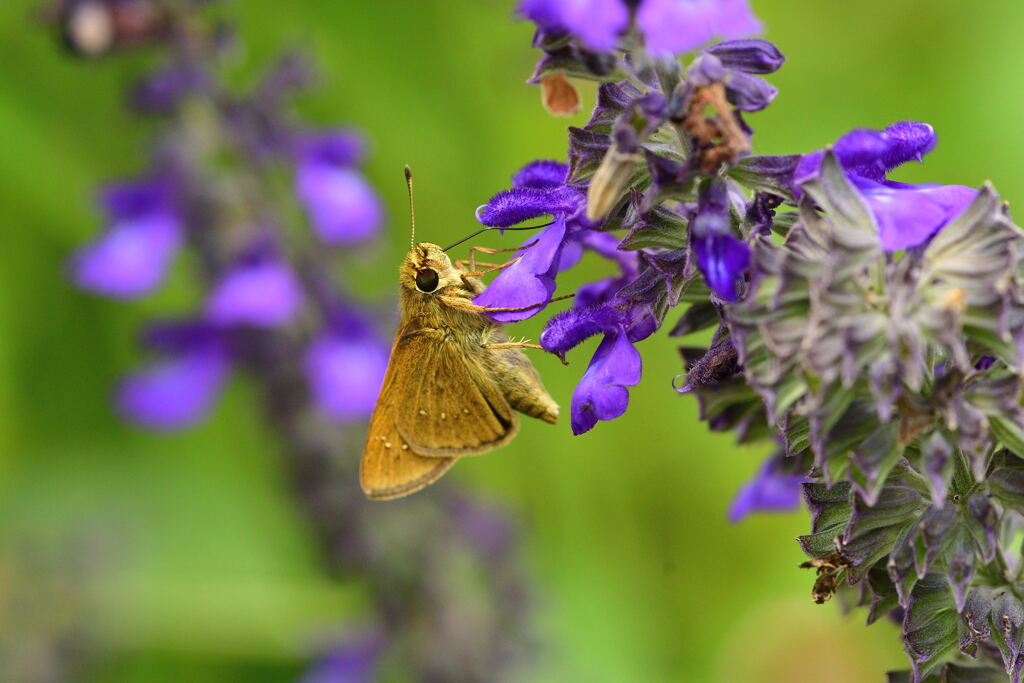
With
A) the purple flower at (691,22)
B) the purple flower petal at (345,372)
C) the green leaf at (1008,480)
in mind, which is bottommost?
the green leaf at (1008,480)

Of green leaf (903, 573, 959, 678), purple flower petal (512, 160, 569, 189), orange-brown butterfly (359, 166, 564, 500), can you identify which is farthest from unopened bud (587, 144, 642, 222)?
orange-brown butterfly (359, 166, 564, 500)

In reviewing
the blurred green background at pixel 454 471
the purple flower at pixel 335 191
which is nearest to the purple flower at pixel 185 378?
the blurred green background at pixel 454 471

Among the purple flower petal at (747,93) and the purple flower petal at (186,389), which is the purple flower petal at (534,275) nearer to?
the purple flower petal at (747,93)

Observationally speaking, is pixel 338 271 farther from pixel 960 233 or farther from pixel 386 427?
pixel 960 233

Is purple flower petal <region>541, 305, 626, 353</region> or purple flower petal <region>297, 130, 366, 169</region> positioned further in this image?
purple flower petal <region>297, 130, 366, 169</region>

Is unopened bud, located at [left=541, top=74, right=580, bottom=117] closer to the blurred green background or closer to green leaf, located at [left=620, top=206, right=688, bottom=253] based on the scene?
green leaf, located at [left=620, top=206, right=688, bottom=253]

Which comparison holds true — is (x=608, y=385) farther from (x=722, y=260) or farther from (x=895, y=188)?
(x=895, y=188)

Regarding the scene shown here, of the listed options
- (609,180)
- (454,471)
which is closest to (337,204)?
(454,471)
